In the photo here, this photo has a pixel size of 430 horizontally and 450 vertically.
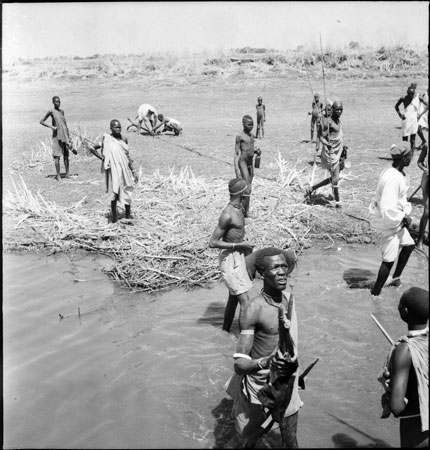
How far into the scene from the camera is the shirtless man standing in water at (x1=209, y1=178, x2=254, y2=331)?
5.42 meters

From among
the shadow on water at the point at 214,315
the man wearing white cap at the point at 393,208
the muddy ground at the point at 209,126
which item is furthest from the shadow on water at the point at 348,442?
the muddy ground at the point at 209,126

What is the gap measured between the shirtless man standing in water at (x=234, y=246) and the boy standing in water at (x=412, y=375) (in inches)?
91.1

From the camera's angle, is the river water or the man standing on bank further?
the man standing on bank

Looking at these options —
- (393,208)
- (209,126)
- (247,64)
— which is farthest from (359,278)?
(247,64)

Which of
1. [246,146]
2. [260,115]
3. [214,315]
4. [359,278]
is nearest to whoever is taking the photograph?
[214,315]

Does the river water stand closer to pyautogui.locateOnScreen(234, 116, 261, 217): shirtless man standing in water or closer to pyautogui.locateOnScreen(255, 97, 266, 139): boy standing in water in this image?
pyautogui.locateOnScreen(234, 116, 261, 217): shirtless man standing in water

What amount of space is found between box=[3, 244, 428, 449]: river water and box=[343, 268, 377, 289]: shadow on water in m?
0.09

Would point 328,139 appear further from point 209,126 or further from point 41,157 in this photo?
point 209,126

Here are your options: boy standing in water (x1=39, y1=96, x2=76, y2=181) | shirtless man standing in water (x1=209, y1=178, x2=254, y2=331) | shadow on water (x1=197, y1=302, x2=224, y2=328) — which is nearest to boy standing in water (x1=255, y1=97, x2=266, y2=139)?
boy standing in water (x1=39, y1=96, x2=76, y2=181)

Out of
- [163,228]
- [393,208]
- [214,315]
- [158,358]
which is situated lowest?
[158,358]

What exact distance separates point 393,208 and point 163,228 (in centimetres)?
378

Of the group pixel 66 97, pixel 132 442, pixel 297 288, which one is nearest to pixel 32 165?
pixel 297 288

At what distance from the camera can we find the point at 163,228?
8727 millimetres

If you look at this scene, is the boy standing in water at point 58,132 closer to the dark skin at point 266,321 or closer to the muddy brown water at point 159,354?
the muddy brown water at point 159,354
